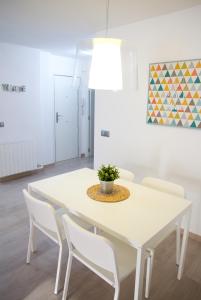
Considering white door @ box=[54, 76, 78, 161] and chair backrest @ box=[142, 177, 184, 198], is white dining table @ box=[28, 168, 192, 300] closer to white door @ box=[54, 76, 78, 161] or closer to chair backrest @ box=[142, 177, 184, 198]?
chair backrest @ box=[142, 177, 184, 198]

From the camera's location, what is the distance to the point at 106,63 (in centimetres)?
160

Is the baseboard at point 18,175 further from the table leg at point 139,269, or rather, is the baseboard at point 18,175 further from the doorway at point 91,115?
the table leg at point 139,269

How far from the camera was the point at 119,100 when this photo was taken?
308cm

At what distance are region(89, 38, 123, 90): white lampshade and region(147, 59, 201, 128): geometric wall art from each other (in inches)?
41.5

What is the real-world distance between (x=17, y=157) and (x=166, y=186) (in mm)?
2998

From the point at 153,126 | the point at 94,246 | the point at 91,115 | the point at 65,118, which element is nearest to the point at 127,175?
the point at 153,126

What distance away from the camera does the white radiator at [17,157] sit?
4070 mm

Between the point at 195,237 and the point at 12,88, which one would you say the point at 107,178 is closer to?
the point at 195,237

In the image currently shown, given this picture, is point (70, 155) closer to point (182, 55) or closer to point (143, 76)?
point (143, 76)

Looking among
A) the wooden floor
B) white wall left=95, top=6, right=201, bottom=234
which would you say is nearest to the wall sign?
white wall left=95, top=6, right=201, bottom=234

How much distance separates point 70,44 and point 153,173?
2.52 m

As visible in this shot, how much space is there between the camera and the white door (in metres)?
5.08

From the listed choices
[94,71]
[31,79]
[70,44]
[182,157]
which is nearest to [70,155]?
[31,79]

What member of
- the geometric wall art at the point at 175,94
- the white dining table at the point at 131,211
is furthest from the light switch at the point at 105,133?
the white dining table at the point at 131,211
